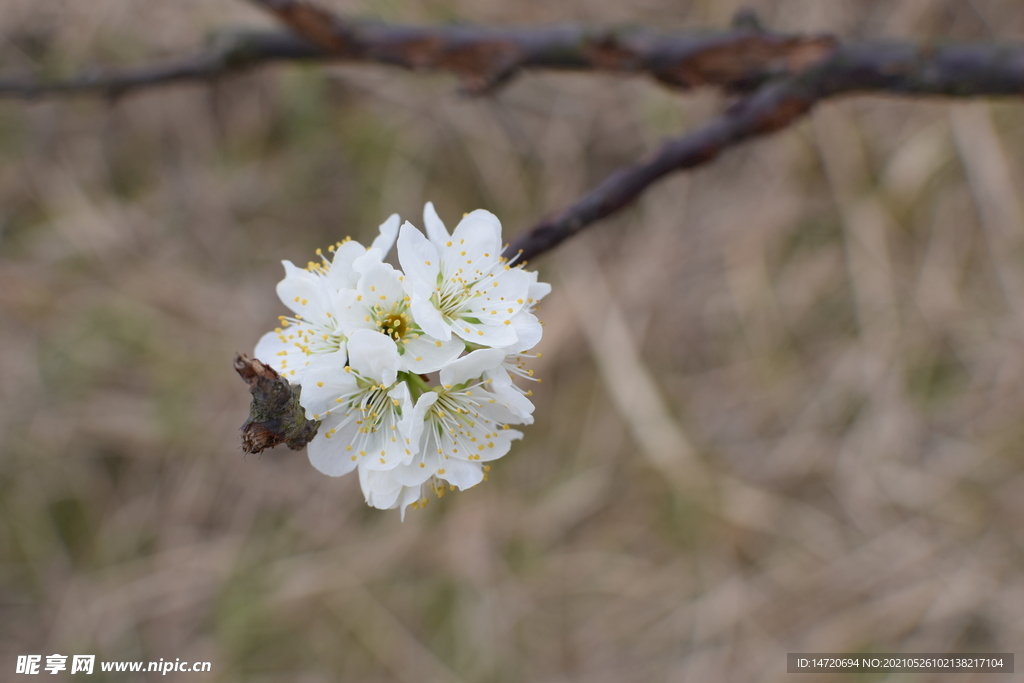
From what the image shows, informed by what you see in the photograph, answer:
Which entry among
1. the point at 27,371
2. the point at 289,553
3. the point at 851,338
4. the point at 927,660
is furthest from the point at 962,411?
the point at 27,371

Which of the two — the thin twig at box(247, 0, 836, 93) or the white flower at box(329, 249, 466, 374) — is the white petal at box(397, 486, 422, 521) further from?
the thin twig at box(247, 0, 836, 93)

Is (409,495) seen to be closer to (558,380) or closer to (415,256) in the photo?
(415,256)

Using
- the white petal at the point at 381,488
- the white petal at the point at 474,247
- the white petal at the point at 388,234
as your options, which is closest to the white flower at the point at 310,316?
the white petal at the point at 388,234

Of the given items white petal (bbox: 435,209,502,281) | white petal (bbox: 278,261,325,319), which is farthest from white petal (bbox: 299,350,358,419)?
white petal (bbox: 435,209,502,281)

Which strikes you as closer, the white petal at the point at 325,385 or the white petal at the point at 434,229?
the white petal at the point at 325,385

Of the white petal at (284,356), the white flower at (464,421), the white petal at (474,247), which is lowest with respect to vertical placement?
the white flower at (464,421)

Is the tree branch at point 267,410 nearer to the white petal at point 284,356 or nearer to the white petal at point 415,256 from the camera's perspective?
the white petal at point 284,356

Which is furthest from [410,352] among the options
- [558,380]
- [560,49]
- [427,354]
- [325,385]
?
[558,380]
